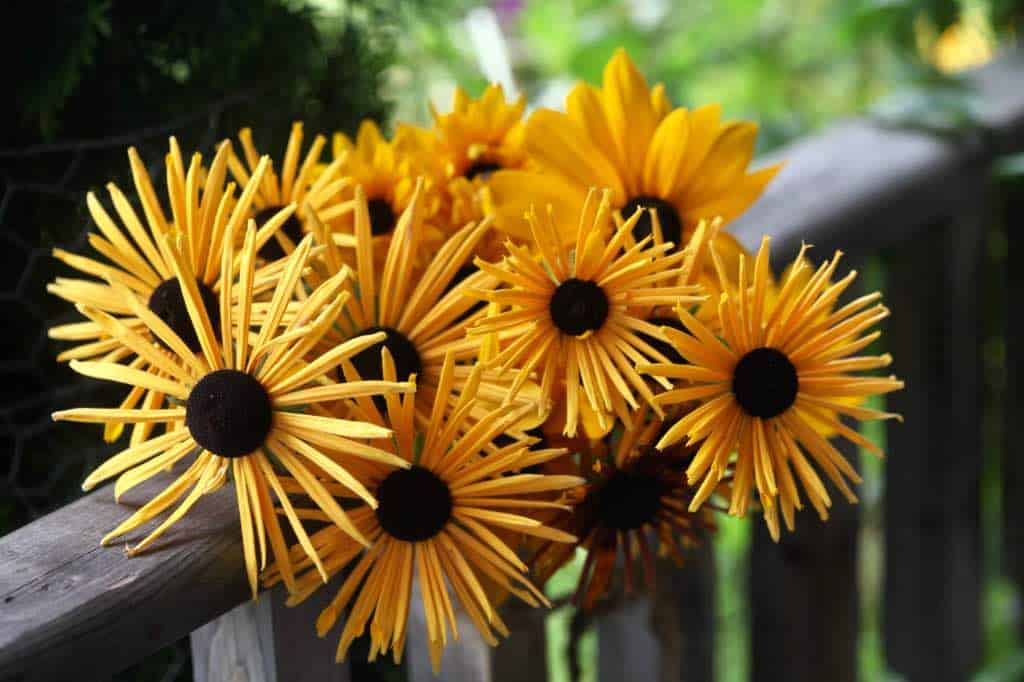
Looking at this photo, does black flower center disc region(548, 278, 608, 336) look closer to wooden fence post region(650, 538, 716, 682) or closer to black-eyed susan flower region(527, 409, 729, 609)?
black-eyed susan flower region(527, 409, 729, 609)

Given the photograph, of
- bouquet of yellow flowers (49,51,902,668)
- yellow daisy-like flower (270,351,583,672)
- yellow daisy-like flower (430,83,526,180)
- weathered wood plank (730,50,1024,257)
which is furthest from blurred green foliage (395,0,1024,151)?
yellow daisy-like flower (270,351,583,672)

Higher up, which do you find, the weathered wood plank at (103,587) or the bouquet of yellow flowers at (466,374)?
the bouquet of yellow flowers at (466,374)

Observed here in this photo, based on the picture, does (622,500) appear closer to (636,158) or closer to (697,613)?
(636,158)

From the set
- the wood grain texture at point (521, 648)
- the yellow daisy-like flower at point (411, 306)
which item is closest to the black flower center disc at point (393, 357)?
the yellow daisy-like flower at point (411, 306)

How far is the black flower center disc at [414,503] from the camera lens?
0.56 meters

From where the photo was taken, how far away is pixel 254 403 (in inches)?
20.1

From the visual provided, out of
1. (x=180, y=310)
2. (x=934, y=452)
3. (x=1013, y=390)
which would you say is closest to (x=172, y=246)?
(x=180, y=310)

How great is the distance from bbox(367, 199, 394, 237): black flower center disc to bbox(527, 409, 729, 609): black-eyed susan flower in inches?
8.1

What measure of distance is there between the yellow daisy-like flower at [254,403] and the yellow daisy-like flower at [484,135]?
21 centimetres

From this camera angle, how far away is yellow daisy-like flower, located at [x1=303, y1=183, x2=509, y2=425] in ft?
1.95

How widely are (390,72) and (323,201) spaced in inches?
18.8

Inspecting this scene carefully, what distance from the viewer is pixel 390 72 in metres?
1.10

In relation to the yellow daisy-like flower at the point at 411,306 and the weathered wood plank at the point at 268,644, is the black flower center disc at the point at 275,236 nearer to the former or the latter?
the yellow daisy-like flower at the point at 411,306

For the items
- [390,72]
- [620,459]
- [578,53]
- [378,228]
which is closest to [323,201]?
[378,228]
